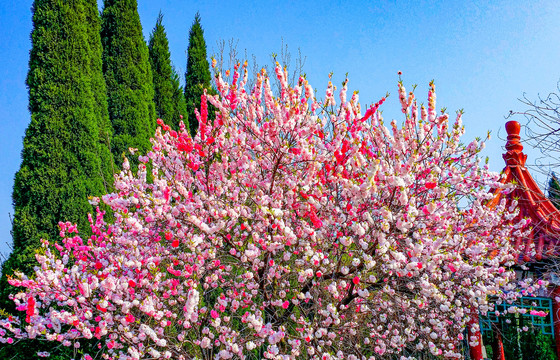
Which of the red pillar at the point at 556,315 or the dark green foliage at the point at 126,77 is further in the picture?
the dark green foliage at the point at 126,77

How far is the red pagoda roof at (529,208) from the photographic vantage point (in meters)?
6.55

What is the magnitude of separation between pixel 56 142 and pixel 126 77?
3307 mm

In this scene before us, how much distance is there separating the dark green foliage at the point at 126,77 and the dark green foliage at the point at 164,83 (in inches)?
43.2

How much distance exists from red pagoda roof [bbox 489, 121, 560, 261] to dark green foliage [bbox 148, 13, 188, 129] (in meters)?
7.97

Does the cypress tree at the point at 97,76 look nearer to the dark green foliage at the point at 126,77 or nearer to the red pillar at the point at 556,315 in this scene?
the dark green foliage at the point at 126,77

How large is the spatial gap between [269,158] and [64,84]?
17.1 ft

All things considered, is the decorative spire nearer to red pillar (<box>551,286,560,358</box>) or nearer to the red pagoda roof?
the red pagoda roof

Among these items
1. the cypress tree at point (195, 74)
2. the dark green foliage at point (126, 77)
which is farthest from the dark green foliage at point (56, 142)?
the cypress tree at point (195, 74)

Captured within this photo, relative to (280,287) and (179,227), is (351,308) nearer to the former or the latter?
(280,287)

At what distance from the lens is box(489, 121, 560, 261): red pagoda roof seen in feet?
21.5

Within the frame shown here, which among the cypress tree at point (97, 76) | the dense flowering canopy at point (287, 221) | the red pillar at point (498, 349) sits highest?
the cypress tree at point (97, 76)

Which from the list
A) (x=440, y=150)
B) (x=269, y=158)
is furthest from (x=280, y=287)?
(x=440, y=150)

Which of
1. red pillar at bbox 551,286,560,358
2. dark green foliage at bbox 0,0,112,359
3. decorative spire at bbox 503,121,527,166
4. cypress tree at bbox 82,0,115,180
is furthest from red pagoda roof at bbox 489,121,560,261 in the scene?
cypress tree at bbox 82,0,115,180

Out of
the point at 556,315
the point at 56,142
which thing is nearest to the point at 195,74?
the point at 56,142
